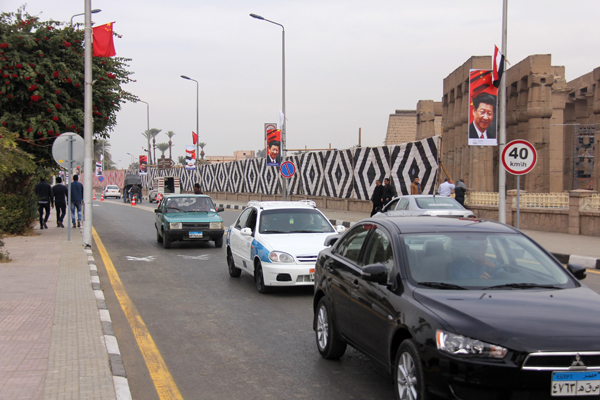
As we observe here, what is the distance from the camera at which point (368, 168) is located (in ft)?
112

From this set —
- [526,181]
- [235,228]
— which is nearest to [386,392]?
[235,228]

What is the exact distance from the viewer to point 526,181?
36031 mm

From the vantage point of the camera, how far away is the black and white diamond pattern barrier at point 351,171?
92.9 feet

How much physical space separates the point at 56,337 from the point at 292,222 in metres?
5.16

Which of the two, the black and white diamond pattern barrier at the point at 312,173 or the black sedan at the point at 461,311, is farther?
the black and white diamond pattern barrier at the point at 312,173

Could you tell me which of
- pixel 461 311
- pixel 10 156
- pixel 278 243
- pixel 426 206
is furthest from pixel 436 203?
pixel 461 311

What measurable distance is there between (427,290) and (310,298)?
17.0ft

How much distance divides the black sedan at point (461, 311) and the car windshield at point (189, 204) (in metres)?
11.8

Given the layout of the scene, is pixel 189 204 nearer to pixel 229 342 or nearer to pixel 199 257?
pixel 199 257

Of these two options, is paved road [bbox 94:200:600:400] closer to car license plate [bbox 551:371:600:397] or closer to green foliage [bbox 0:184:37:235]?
car license plate [bbox 551:371:600:397]

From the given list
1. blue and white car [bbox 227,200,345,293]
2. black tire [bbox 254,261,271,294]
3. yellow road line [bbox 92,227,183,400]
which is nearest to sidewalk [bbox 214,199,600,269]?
blue and white car [bbox 227,200,345,293]

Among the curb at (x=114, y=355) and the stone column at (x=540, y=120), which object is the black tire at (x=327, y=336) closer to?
the curb at (x=114, y=355)

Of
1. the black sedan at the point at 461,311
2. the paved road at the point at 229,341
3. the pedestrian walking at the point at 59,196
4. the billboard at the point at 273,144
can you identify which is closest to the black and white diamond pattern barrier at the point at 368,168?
the billboard at the point at 273,144

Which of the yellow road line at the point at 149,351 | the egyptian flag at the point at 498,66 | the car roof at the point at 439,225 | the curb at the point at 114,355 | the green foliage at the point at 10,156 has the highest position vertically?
the egyptian flag at the point at 498,66
